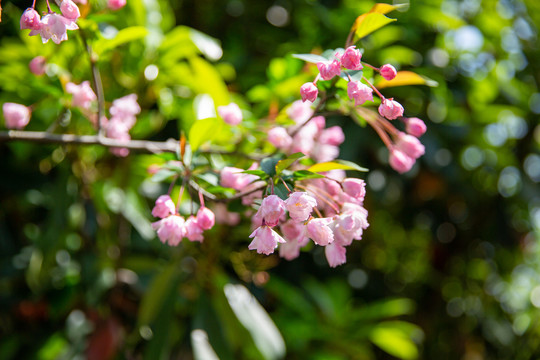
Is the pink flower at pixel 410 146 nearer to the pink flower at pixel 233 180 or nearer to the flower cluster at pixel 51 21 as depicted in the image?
the pink flower at pixel 233 180

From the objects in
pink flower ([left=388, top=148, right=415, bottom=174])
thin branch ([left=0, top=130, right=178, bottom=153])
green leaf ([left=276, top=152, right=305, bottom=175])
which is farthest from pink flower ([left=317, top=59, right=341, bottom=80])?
thin branch ([left=0, top=130, right=178, bottom=153])

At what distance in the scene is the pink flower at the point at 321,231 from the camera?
710mm

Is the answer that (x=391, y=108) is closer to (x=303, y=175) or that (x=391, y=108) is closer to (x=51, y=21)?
(x=303, y=175)

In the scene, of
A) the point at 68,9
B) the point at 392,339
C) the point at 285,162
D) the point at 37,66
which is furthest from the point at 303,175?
the point at 392,339

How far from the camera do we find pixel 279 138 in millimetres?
994

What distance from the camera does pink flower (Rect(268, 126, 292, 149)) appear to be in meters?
0.99

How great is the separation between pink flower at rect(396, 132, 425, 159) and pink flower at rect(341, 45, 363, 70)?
227mm

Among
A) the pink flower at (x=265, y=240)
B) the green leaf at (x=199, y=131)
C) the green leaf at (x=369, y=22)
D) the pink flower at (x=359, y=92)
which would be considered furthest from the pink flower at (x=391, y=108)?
the green leaf at (x=199, y=131)

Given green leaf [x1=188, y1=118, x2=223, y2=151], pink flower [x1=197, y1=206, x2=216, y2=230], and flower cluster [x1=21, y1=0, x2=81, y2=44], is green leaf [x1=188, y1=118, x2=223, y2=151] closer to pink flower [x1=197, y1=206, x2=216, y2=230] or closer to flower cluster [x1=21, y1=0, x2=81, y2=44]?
pink flower [x1=197, y1=206, x2=216, y2=230]

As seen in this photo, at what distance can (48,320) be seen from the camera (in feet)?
5.28

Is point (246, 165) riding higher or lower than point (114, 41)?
lower

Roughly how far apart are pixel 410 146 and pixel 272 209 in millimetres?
329

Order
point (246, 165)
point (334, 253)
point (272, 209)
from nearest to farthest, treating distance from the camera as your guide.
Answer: point (272, 209), point (334, 253), point (246, 165)

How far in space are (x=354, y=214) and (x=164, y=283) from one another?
0.78m
